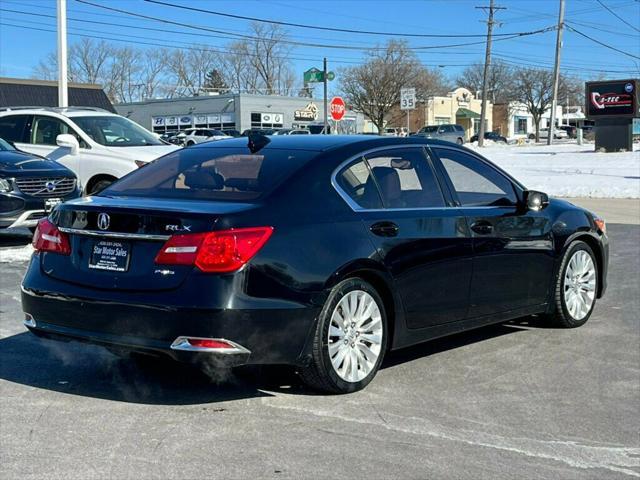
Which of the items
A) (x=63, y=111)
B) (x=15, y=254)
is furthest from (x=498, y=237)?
(x=63, y=111)

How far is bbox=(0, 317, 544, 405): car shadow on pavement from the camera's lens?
4980mm

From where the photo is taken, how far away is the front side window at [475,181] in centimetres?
614

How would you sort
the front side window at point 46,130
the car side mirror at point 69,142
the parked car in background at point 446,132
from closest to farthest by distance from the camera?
the car side mirror at point 69,142 < the front side window at point 46,130 < the parked car in background at point 446,132

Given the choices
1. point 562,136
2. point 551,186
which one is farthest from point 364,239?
point 562,136

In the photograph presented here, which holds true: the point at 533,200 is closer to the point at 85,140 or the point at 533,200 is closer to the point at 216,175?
the point at 216,175

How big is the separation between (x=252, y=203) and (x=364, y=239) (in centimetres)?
76

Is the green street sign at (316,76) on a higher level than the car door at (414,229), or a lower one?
higher

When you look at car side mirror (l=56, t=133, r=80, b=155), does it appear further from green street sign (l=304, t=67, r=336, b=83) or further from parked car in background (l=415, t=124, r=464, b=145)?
parked car in background (l=415, t=124, r=464, b=145)

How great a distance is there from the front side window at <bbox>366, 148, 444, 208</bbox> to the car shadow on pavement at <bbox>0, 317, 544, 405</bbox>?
1.19 meters

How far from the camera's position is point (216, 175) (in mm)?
5297

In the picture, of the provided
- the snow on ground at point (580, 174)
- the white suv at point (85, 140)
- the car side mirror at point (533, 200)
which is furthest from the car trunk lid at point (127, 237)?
the snow on ground at point (580, 174)

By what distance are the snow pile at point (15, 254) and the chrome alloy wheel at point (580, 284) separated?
6.57 metres

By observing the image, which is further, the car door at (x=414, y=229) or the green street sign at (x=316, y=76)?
the green street sign at (x=316, y=76)

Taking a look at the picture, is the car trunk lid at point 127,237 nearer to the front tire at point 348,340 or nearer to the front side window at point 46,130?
the front tire at point 348,340
